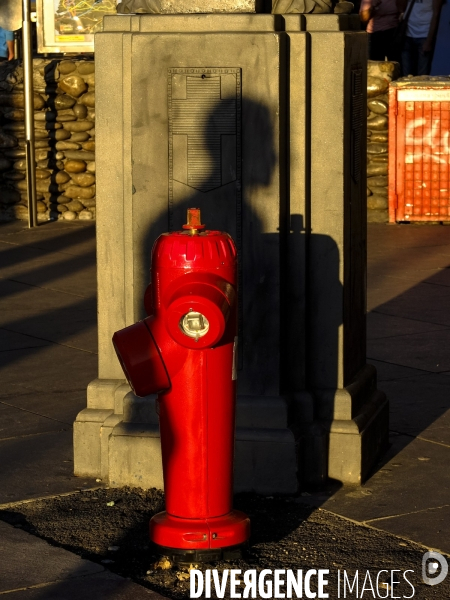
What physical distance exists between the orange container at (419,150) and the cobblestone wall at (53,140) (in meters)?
3.33

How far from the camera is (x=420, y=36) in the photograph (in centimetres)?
1503

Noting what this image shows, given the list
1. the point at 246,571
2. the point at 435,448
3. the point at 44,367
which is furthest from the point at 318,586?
the point at 44,367

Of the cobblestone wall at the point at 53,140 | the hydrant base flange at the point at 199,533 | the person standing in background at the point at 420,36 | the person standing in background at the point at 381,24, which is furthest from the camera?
the person standing in background at the point at 381,24

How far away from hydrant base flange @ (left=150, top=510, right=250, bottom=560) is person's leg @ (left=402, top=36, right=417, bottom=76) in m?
11.6

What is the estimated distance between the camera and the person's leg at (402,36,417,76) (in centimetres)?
1516

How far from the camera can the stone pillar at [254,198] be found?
4992mm

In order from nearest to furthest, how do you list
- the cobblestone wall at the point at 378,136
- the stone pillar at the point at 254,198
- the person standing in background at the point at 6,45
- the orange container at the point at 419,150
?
the stone pillar at the point at 254,198, the orange container at the point at 419,150, the cobblestone wall at the point at 378,136, the person standing in background at the point at 6,45

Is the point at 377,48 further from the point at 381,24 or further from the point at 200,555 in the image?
the point at 200,555

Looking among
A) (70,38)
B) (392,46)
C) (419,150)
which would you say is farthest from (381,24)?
(70,38)

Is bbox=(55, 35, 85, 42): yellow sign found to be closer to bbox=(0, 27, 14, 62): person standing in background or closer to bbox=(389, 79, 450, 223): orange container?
bbox=(0, 27, 14, 62): person standing in background

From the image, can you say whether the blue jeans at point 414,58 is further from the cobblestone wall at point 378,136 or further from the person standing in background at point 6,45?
the person standing in background at point 6,45

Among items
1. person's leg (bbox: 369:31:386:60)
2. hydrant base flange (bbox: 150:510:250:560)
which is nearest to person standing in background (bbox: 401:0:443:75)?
person's leg (bbox: 369:31:386:60)

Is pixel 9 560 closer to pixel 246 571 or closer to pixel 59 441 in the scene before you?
pixel 246 571

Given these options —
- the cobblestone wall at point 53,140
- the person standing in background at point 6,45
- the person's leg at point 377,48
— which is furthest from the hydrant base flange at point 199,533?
the person standing in background at point 6,45
